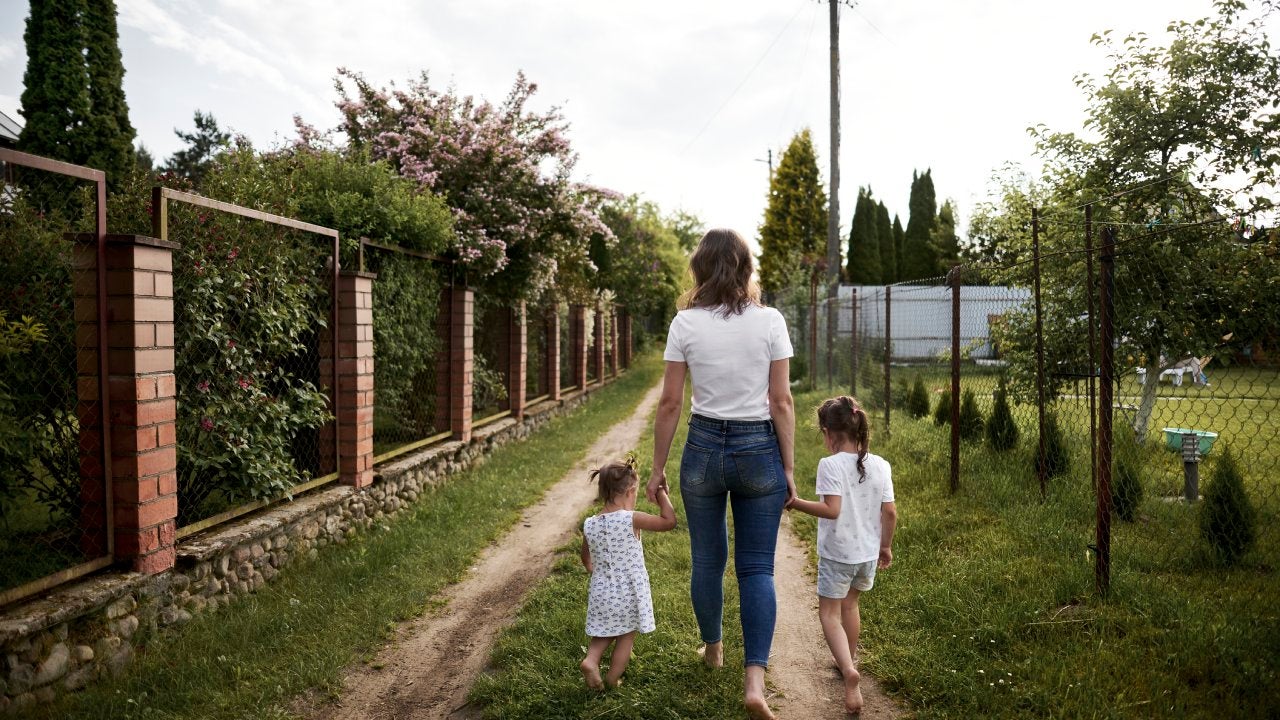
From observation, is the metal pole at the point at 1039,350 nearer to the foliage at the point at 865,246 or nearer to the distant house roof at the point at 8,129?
the distant house roof at the point at 8,129

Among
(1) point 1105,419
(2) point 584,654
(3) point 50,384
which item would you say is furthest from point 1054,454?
(3) point 50,384

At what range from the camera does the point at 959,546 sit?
5133 mm

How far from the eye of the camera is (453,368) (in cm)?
855

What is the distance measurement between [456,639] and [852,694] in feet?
6.90

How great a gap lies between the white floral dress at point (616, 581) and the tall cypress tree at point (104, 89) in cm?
1991

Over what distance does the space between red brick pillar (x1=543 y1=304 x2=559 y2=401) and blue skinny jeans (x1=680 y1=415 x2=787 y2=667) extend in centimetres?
1031

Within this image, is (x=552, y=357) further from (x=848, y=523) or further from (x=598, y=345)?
(x=848, y=523)

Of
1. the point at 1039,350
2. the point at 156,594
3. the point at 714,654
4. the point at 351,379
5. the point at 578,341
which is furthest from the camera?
the point at 578,341

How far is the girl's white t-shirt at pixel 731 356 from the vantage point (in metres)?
3.06

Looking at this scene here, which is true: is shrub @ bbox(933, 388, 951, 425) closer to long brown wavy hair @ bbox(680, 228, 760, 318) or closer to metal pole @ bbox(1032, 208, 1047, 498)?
metal pole @ bbox(1032, 208, 1047, 498)

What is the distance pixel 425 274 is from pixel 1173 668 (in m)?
6.75

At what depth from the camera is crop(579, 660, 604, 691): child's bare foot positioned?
3.27 meters

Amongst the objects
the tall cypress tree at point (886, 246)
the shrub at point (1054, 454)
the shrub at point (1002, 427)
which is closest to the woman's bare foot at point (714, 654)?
the shrub at point (1054, 454)

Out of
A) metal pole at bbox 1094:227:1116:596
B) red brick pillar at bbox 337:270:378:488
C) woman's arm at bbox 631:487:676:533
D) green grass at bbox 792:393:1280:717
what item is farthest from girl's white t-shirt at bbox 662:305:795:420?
red brick pillar at bbox 337:270:378:488
